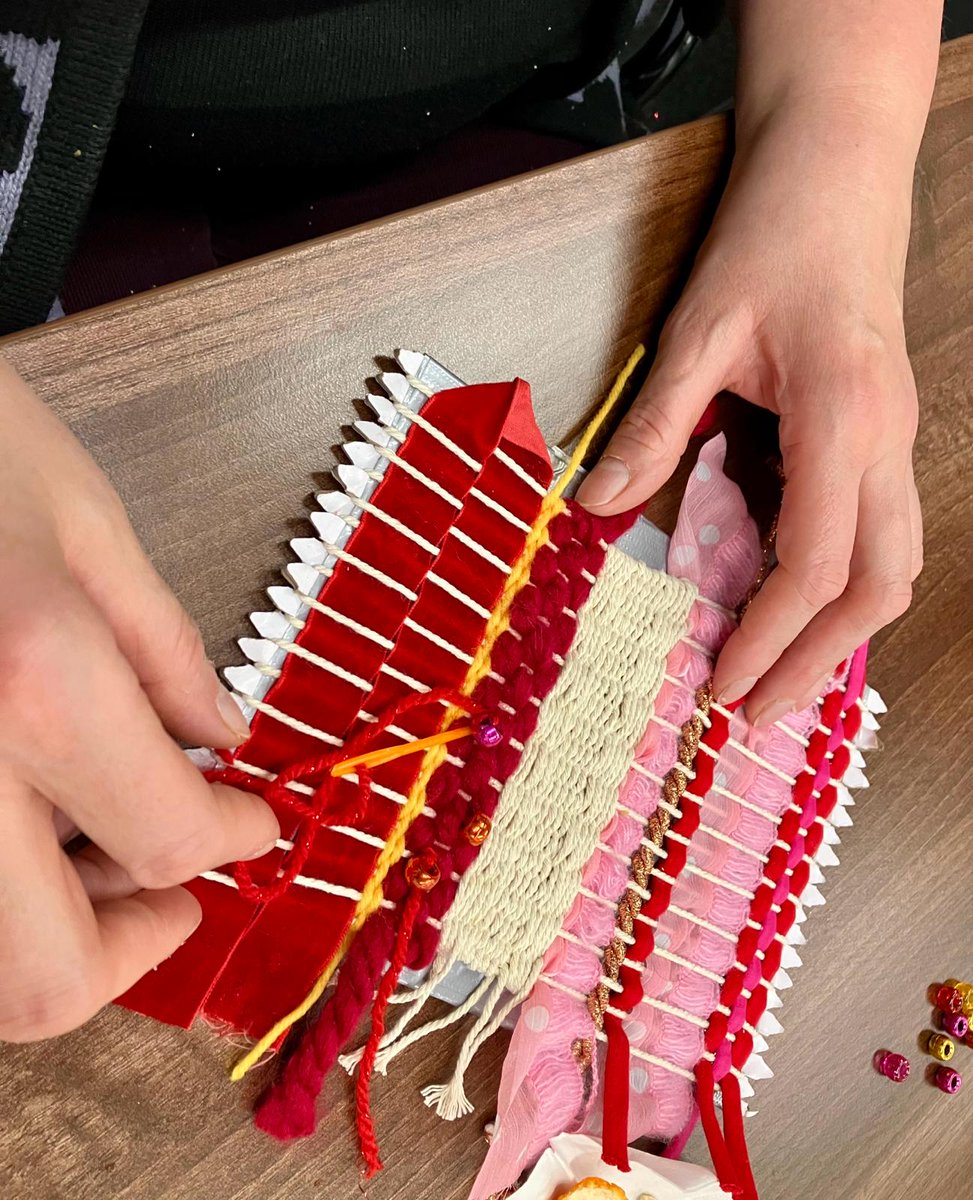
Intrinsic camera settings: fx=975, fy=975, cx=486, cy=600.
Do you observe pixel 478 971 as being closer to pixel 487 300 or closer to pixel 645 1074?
pixel 645 1074

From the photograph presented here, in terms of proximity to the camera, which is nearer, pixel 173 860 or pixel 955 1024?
pixel 173 860

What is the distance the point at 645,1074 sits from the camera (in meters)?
0.56

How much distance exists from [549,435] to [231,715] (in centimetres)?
26

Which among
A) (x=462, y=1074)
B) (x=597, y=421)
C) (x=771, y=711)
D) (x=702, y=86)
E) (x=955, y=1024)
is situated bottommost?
(x=462, y=1074)

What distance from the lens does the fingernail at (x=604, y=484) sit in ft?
1.82

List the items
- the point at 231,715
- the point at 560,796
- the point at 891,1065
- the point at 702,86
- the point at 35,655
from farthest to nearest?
the point at 702,86
the point at 891,1065
the point at 560,796
the point at 231,715
the point at 35,655

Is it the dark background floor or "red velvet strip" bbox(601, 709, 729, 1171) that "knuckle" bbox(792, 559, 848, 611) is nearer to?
"red velvet strip" bbox(601, 709, 729, 1171)

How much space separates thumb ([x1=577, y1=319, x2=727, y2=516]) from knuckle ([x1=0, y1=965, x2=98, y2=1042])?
35cm

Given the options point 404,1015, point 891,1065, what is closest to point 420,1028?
point 404,1015

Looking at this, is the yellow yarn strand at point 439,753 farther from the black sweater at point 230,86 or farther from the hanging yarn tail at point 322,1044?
the black sweater at point 230,86

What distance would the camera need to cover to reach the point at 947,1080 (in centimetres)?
67

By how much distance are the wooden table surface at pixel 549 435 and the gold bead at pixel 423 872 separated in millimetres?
102

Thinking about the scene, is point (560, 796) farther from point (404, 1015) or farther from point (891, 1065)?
point (891, 1065)

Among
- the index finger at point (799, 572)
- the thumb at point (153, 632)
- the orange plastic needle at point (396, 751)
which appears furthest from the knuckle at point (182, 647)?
the index finger at point (799, 572)
